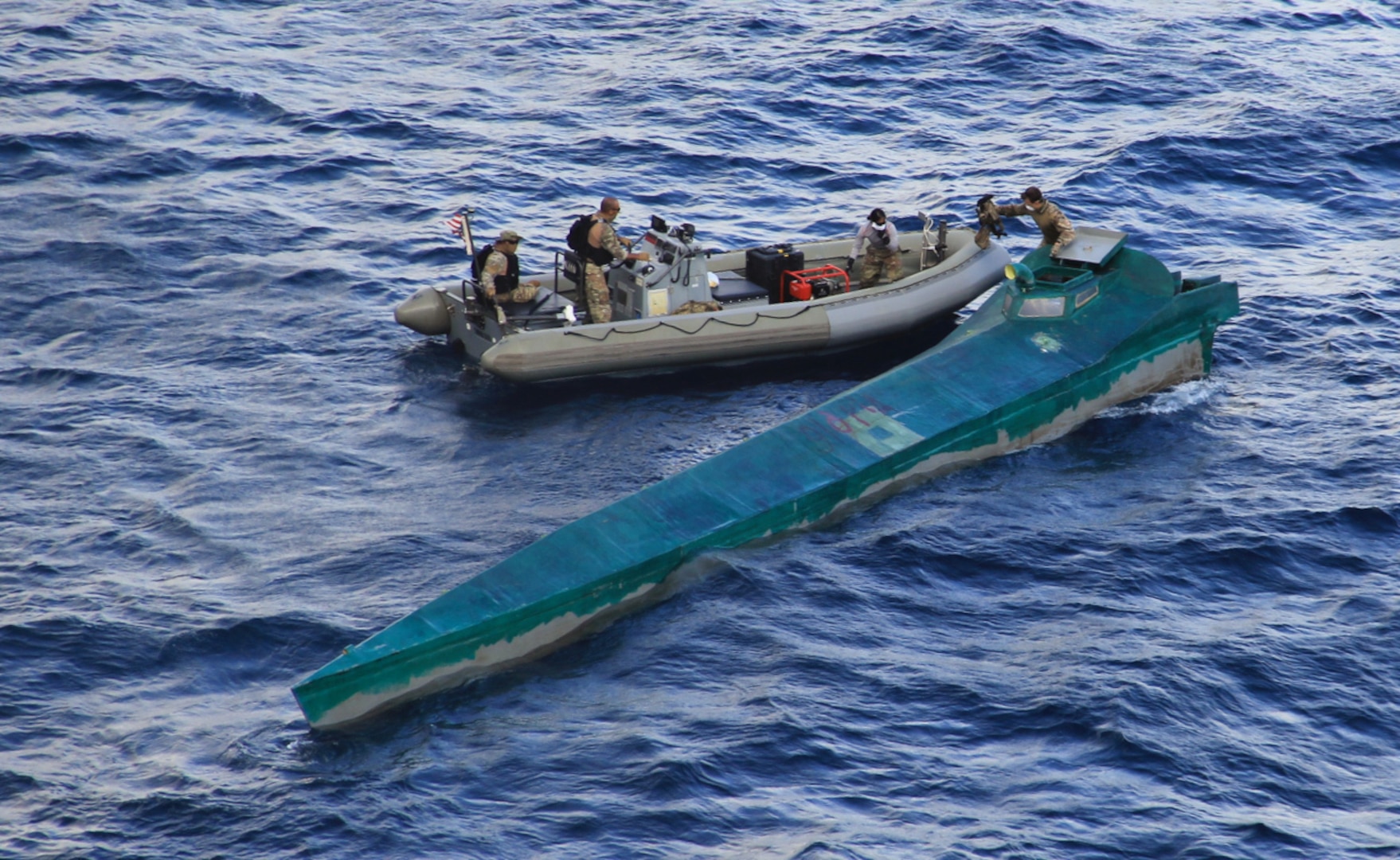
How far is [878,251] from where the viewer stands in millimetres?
30234

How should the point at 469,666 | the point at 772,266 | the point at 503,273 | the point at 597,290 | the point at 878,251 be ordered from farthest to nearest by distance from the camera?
1. the point at 878,251
2. the point at 772,266
3. the point at 597,290
4. the point at 503,273
5. the point at 469,666

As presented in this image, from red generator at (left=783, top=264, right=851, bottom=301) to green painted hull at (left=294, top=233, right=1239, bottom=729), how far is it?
3.01 meters

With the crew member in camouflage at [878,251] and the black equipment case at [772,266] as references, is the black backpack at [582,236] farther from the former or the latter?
the crew member in camouflage at [878,251]

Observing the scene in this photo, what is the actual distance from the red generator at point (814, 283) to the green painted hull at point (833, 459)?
3011 mm

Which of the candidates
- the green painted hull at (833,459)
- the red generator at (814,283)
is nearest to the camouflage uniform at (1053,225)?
the green painted hull at (833,459)

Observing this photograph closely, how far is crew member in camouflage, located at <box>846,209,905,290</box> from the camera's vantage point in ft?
98.4

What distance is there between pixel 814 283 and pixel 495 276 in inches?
248

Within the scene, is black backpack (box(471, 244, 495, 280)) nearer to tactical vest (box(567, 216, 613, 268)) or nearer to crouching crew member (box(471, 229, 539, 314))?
crouching crew member (box(471, 229, 539, 314))

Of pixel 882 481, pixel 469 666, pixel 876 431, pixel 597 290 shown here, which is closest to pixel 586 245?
pixel 597 290

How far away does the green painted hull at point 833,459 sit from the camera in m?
18.8

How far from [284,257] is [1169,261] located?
19167mm

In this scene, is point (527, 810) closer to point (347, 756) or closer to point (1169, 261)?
point (347, 756)

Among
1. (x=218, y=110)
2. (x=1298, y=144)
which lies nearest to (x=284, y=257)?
(x=218, y=110)

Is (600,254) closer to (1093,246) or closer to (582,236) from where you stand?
(582,236)
